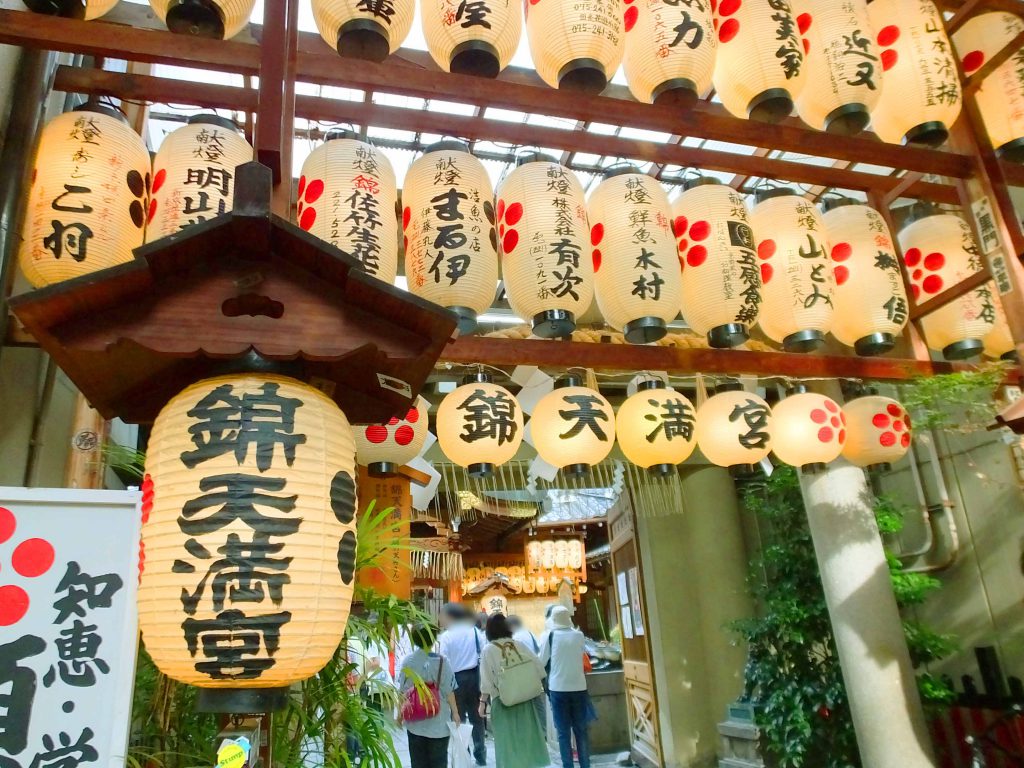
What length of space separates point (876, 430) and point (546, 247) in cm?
327

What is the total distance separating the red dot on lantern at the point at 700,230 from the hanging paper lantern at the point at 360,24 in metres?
2.41

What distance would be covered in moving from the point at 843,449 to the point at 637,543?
5.47 metres

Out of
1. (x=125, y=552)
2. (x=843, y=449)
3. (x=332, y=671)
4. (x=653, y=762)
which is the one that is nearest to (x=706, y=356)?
(x=843, y=449)

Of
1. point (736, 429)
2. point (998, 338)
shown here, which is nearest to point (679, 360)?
point (736, 429)

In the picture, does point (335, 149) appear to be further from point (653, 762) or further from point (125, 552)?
point (653, 762)

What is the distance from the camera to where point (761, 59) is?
4.25 m

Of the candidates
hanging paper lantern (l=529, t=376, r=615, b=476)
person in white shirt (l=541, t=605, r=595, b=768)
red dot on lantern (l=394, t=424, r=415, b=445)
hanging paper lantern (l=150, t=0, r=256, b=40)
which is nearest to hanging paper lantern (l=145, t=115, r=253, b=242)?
hanging paper lantern (l=150, t=0, r=256, b=40)

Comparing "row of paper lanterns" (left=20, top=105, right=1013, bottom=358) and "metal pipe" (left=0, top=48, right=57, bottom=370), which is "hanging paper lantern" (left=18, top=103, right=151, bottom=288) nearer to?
"row of paper lanterns" (left=20, top=105, right=1013, bottom=358)

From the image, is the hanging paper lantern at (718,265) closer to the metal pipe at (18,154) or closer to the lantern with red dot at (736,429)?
the lantern with red dot at (736,429)

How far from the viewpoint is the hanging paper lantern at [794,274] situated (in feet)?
16.3

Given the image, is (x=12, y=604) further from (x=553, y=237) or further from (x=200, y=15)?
(x=553, y=237)

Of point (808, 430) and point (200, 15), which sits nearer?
point (200, 15)

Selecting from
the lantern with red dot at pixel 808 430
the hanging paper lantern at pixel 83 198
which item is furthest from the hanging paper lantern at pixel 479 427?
the hanging paper lantern at pixel 83 198

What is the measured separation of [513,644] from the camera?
318 inches
